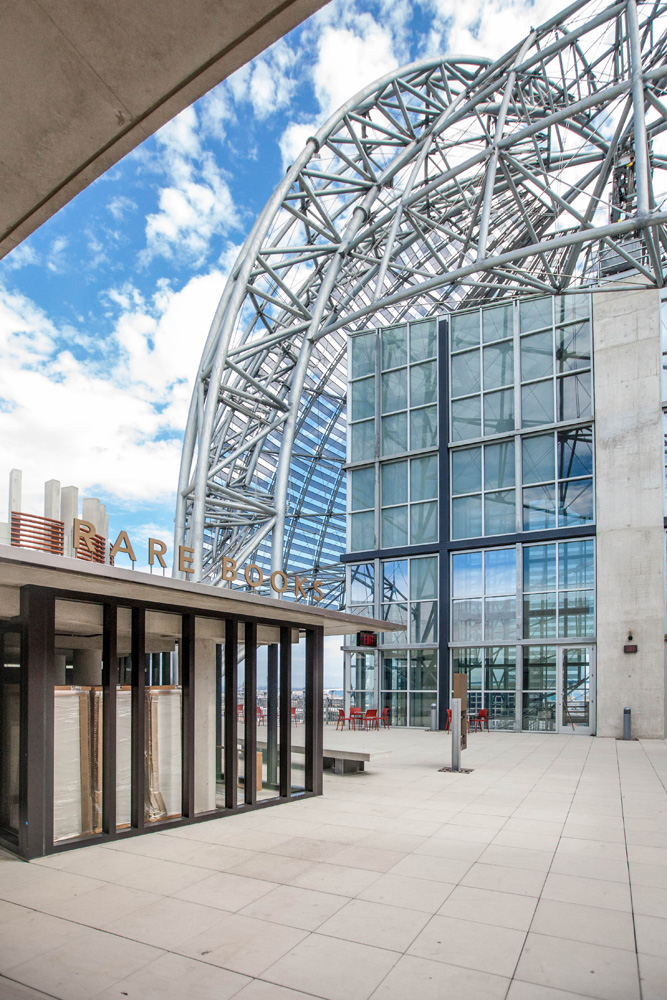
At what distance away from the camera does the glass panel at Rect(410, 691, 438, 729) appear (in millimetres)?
26688

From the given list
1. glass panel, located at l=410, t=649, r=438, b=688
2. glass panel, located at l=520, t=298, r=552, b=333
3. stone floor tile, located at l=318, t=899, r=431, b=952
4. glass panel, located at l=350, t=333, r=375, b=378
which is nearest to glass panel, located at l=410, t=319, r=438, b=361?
glass panel, located at l=350, t=333, r=375, b=378

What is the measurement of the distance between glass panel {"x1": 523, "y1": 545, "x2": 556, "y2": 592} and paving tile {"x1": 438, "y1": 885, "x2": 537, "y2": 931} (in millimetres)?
19175

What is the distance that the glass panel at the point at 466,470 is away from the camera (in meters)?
27.3

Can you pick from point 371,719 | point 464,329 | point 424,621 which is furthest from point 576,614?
point 464,329

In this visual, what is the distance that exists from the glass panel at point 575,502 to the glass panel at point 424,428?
542 cm

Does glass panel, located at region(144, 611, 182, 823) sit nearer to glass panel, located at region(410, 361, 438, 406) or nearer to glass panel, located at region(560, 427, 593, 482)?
glass panel, located at region(560, 427, 593, 482)

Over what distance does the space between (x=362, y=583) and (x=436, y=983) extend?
24.5 metres

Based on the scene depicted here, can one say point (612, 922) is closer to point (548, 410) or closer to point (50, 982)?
point (50, 982)

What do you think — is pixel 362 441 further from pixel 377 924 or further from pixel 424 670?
pixel 377 924

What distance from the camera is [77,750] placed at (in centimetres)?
851

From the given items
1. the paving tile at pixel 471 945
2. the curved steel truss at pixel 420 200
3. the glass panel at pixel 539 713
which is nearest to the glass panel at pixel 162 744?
the paving tile at pixel 471 945

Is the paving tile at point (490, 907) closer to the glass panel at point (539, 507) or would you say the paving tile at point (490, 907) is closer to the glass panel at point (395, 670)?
the glass panel at point (539, 507)

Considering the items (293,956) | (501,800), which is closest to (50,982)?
(293,956)

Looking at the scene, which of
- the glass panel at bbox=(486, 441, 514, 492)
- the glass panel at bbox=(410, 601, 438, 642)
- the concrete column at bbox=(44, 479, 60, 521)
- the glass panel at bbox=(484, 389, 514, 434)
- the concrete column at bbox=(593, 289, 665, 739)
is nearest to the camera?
the concrete column at bbox=(44, 479, 60, 521)
